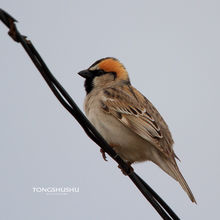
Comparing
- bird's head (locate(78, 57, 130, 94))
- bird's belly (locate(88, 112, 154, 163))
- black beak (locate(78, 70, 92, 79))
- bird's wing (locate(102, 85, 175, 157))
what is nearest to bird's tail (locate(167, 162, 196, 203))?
bird's wing (locate(102, 85, 175, 157))

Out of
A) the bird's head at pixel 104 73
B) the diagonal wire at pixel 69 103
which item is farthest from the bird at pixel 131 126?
the diagonal wire at pixel 69 103

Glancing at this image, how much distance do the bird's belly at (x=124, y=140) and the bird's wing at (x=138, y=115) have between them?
0.30 ft

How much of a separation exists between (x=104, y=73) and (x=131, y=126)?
1975 millimetres

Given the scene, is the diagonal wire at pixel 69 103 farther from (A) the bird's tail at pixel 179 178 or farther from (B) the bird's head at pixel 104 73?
(B) the bird's head at pixel 104 73

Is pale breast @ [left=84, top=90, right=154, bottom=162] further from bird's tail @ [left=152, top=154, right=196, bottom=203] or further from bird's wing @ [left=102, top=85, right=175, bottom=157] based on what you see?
bird's tail @ [left=152, top=154, right=196, bottom=203]

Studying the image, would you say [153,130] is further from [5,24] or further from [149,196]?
[5,24]

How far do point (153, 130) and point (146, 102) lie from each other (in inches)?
41.1

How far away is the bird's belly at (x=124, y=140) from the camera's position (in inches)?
250

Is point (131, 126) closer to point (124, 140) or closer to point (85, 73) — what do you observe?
point (124, 140)

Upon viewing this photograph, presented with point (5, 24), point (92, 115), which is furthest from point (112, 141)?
point (5, 24)

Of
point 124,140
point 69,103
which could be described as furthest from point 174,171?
point 69,103

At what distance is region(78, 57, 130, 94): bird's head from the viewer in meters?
7.91

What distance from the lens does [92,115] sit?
267 inches

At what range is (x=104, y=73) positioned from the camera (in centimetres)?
818
